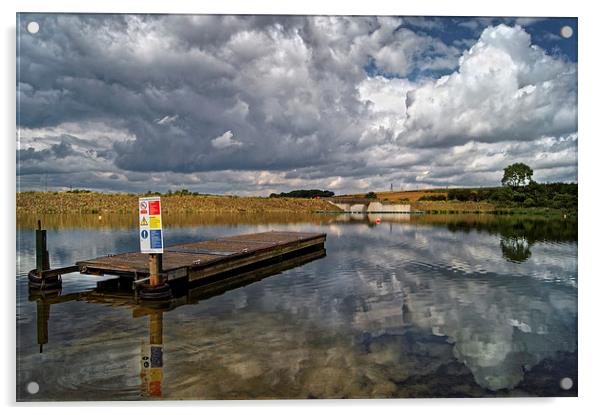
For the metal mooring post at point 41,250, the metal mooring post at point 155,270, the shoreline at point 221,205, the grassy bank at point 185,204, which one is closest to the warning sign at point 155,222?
the metal mooring post at point 155,270

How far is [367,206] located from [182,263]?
37747 mm

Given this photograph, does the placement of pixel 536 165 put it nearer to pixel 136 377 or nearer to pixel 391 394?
pixel 391 394

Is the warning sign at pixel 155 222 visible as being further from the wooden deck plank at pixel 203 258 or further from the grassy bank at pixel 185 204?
the grassy bank at pixel 185 204

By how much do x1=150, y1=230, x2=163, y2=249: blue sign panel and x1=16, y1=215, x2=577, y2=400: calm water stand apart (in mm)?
1419

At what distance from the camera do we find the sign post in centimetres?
956

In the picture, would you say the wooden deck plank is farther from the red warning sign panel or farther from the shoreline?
the shoreline

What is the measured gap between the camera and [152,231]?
32.6ft

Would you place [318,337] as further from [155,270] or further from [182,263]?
[182,263]

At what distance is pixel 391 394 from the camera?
632cm

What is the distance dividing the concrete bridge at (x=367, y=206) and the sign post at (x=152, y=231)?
3509 cm

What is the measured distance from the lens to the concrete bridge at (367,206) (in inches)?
1833

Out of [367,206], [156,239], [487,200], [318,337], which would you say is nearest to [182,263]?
[156,239]

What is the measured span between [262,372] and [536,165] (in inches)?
324

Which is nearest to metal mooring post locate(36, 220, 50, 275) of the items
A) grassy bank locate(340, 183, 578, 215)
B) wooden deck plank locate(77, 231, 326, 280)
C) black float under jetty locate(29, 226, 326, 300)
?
black float under jetty locate(29, 226, 326, 300)
